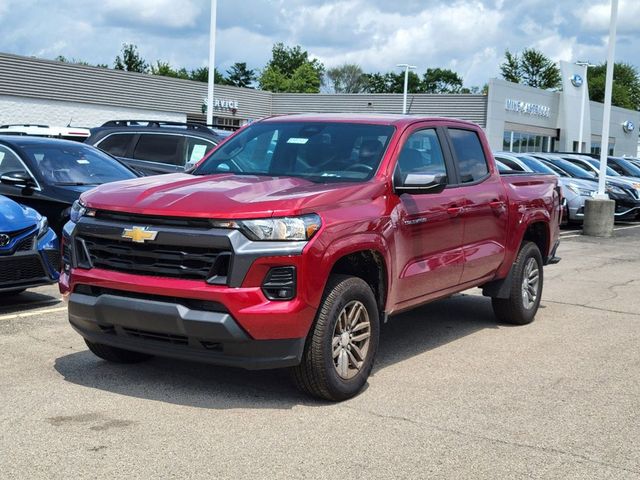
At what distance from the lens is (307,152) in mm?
6164

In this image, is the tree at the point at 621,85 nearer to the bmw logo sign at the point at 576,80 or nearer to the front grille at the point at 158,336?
the bmw logo sign at the point at 576,80

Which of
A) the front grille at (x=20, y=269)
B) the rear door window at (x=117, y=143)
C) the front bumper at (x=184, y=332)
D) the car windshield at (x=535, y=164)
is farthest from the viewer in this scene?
the car windshield at (x=535, y=164)

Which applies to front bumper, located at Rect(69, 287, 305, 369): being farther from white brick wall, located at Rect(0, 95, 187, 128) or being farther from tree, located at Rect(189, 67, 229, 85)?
tree, located at Rect(189, 67, 229, 85)

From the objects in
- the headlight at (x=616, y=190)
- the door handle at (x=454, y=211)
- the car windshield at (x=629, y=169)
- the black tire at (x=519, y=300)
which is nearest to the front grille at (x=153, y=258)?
the door handle at (x=454, y=211)

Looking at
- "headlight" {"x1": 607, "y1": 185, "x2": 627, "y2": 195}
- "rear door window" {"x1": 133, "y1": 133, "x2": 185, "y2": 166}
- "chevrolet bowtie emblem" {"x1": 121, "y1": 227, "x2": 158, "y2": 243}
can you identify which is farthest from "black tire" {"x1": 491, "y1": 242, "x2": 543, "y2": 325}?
"headlight" {"x1": 607, "y1": 185, "x2": 627, "y2": 195}

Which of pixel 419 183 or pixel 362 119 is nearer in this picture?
pixel 419 183

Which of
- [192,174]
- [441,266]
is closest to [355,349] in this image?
[441,266]

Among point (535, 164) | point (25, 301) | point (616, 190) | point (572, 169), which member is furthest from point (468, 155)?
point (616, 190)

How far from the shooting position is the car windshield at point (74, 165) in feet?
33.1

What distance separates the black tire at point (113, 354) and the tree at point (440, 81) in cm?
12260

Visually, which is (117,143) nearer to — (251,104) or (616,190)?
(616,190)

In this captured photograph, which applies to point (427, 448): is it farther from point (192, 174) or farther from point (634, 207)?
point (634, 207)

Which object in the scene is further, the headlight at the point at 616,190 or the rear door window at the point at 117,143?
the headlight at the point at 616,190

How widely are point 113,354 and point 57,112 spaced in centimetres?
3396
